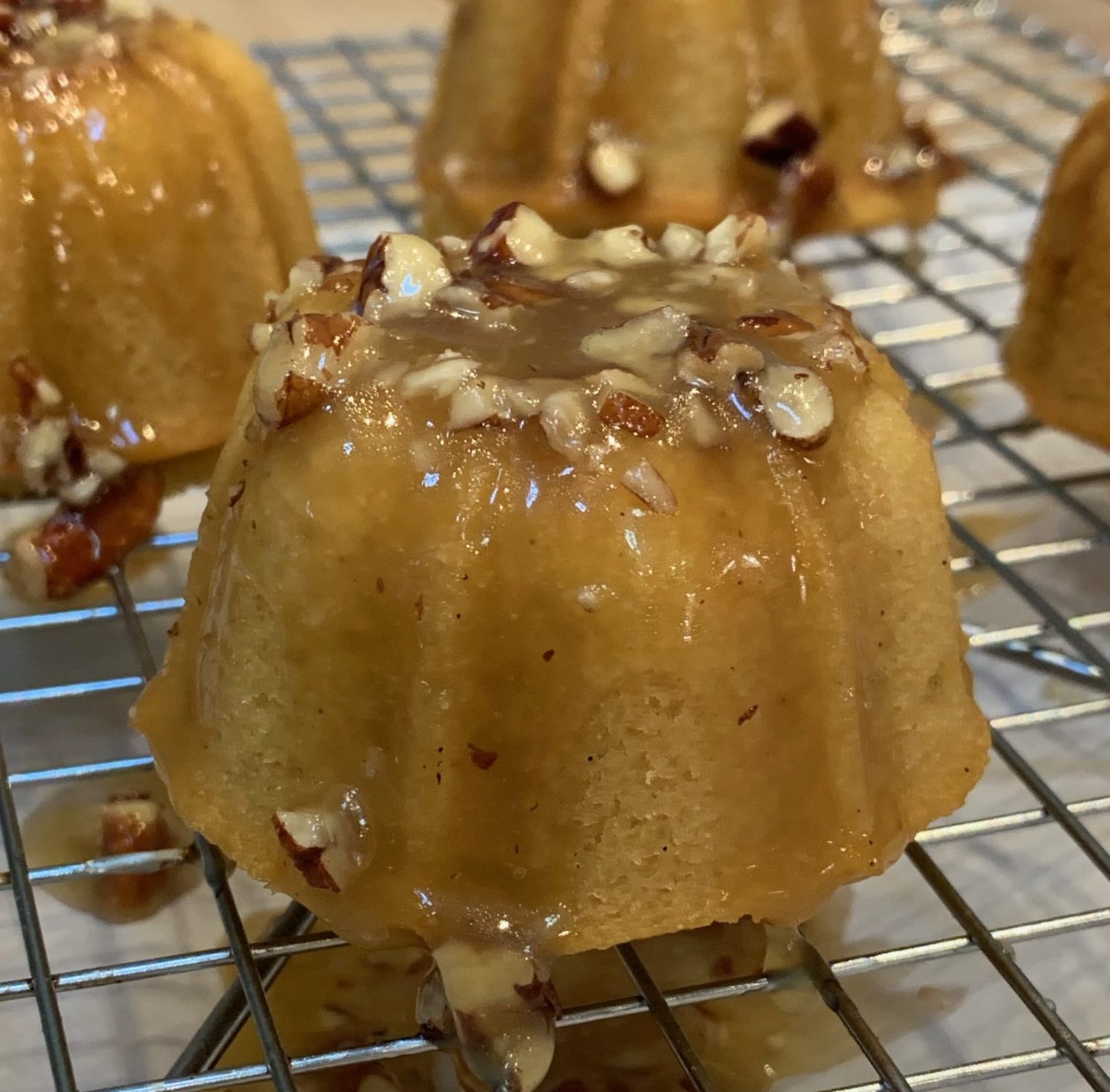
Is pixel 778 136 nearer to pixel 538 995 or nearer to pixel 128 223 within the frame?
pixel 128 223

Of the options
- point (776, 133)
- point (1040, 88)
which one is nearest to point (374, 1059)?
point (776, 133)

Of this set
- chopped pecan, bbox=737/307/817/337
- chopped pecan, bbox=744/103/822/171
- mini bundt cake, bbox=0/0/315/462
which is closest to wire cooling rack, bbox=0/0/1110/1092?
mini bundt cake, bbox=0/0/315/462

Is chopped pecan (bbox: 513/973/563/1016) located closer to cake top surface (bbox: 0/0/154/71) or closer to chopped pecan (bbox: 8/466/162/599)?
chopped pecan (bbox: 8/466/162/599)

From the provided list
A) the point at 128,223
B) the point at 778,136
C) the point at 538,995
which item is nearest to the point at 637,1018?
the point at 538,995

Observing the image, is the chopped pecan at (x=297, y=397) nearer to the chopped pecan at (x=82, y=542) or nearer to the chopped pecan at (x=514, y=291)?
the chopped pecan at (x=514, y=291)

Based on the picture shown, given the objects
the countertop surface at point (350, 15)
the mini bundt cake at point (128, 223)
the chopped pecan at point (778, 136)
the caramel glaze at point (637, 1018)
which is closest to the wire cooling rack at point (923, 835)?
the caramel glaze at point (637, 1018)

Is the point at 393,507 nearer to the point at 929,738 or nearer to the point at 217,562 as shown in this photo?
the point at 217,562

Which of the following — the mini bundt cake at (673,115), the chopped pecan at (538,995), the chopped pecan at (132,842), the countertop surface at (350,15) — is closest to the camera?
the chopped pecan at (538,995)
